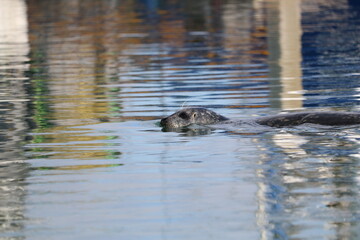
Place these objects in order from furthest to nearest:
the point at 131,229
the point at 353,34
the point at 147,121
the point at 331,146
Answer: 1. the point at 353,34
2. the point at 147,121
3. the point at 331,146
4. the point at 131,229

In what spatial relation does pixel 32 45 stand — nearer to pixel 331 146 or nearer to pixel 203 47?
pixel 203 47

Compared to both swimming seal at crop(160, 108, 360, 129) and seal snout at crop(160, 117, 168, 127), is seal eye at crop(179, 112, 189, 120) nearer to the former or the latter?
swimming seal at crop(160, 108, 360, 129)

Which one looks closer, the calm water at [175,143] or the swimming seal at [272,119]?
the calm water at [175,143]

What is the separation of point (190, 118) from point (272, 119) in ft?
3.47

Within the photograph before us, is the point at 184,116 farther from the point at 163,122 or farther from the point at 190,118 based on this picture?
the point at 163,122


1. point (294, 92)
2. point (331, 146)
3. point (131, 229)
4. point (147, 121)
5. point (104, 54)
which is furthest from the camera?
point (104, 54)

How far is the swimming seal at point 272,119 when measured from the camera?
447 inches

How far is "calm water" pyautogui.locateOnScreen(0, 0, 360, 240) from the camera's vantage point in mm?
7332

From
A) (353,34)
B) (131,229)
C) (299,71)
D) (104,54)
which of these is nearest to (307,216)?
(131,229)

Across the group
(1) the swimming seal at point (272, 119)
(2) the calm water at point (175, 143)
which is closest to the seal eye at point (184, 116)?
(1) the swimming seal at point (272, 119)

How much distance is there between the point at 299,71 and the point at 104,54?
635cm

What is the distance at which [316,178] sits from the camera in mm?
8609

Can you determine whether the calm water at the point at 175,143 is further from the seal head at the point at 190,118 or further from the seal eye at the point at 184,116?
the seal eye at the point at 184,116

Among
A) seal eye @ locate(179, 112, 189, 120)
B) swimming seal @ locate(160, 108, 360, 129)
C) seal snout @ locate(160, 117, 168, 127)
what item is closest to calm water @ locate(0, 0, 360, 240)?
seal snout @ locate(160, 117, 168, 127)
